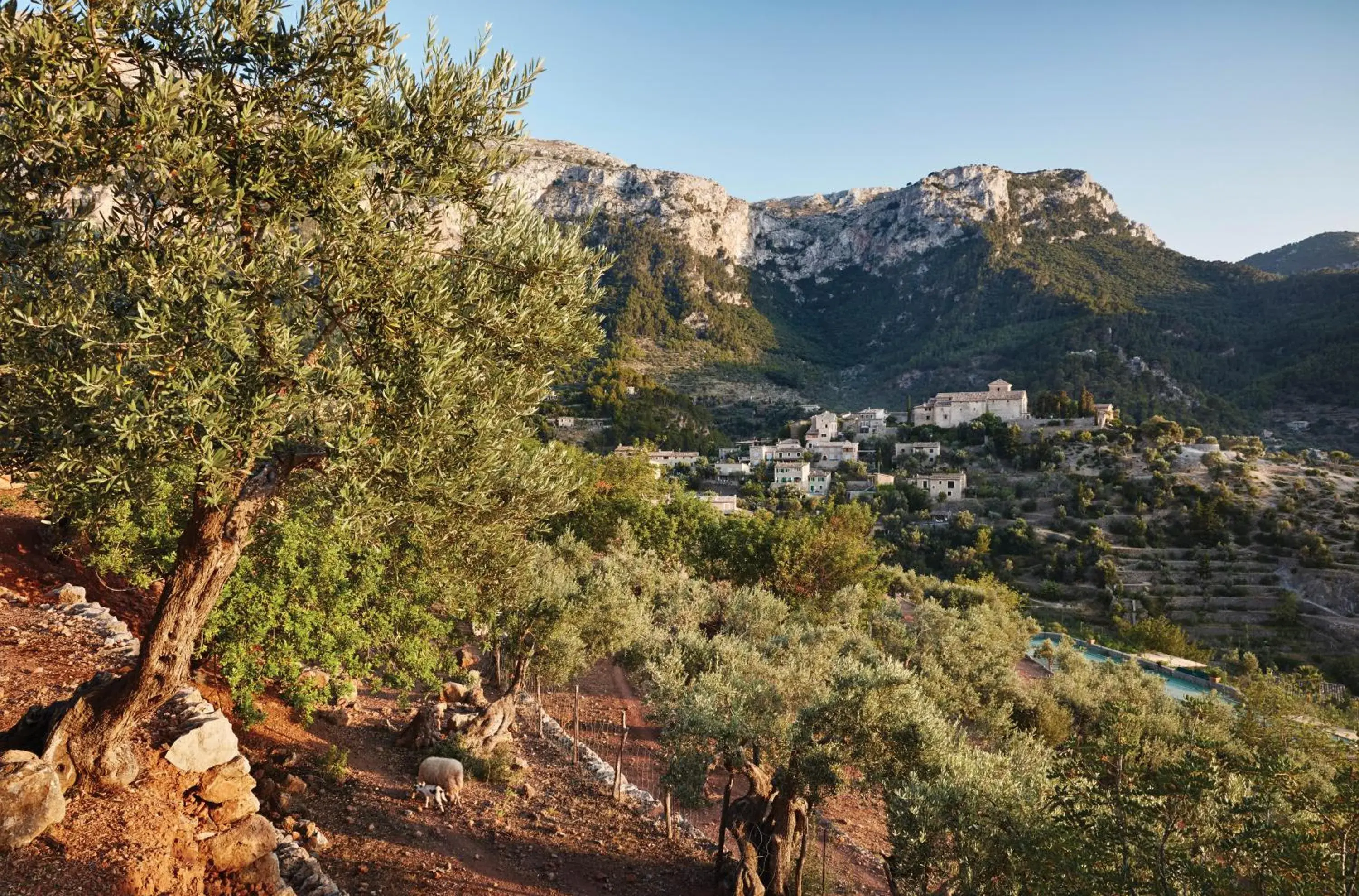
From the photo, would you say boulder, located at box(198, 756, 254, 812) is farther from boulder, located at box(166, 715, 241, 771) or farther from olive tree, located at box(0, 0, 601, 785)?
olive tree, located at box(0, 0, 601, 785)

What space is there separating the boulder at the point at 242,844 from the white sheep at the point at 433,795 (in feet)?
15.8

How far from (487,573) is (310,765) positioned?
18.9ft

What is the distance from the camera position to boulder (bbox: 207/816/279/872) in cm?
777

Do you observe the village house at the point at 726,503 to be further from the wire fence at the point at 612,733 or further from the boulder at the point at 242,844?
the boulder at the point at 242,844

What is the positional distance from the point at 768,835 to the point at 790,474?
83554mm

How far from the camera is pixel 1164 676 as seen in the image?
41.9m

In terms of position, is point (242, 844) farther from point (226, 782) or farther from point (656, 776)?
point (656, 776)

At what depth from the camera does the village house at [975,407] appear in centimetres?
10706

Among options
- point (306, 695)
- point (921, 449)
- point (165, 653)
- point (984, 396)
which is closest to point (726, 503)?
point (921, 449)

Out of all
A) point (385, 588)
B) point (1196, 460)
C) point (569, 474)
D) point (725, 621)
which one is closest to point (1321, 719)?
point (725, 621)

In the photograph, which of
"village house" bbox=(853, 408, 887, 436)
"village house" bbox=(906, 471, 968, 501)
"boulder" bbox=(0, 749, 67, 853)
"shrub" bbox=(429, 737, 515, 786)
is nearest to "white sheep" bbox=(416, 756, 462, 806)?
"shrub" bbox=(429, 737, 515, 786)

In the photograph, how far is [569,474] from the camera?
32.0ft

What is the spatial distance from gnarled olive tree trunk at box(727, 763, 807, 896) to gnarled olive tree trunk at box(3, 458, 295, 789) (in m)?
9.82

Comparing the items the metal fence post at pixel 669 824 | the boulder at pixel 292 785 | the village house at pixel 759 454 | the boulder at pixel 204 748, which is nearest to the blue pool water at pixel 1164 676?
the metal fence post at pixel 669 824
